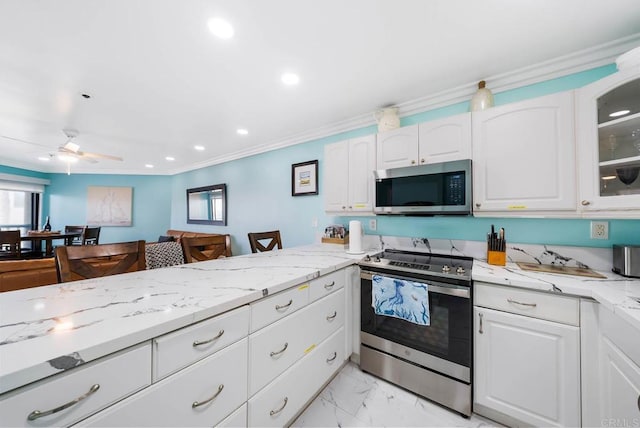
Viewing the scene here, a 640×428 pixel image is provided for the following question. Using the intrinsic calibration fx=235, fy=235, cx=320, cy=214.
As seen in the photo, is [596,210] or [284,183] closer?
[596,210]

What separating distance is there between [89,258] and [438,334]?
85.5 inches

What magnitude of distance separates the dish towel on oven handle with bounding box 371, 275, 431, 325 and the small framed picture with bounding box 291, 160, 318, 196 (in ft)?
5.20

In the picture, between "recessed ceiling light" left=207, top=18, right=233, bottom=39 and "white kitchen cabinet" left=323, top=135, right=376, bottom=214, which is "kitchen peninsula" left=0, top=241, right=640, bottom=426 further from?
"recessed ceiling light" left=207, top=18, right=233, bottom=39

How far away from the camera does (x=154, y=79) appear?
1920mm

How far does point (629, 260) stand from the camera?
4.45 feet

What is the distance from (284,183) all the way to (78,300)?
8.44ft

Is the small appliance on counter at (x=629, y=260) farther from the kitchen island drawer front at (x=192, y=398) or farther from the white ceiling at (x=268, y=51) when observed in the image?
the kitchen island drawer front at (x=192, y=398)

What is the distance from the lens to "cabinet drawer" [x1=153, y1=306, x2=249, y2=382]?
793mm

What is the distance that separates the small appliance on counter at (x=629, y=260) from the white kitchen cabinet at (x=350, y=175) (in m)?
1.57

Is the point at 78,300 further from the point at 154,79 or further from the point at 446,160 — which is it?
the point at 446,160

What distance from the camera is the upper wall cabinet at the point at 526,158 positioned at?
1432mm

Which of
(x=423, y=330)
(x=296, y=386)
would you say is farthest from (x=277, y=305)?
(x=423, y=330)

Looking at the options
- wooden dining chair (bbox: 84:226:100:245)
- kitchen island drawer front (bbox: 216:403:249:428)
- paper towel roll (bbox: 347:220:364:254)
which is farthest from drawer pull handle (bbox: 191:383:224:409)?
wooden dining chair (bbox: 84:226:100:245)

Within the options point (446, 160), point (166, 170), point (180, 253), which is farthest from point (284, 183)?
point (166, 170)
